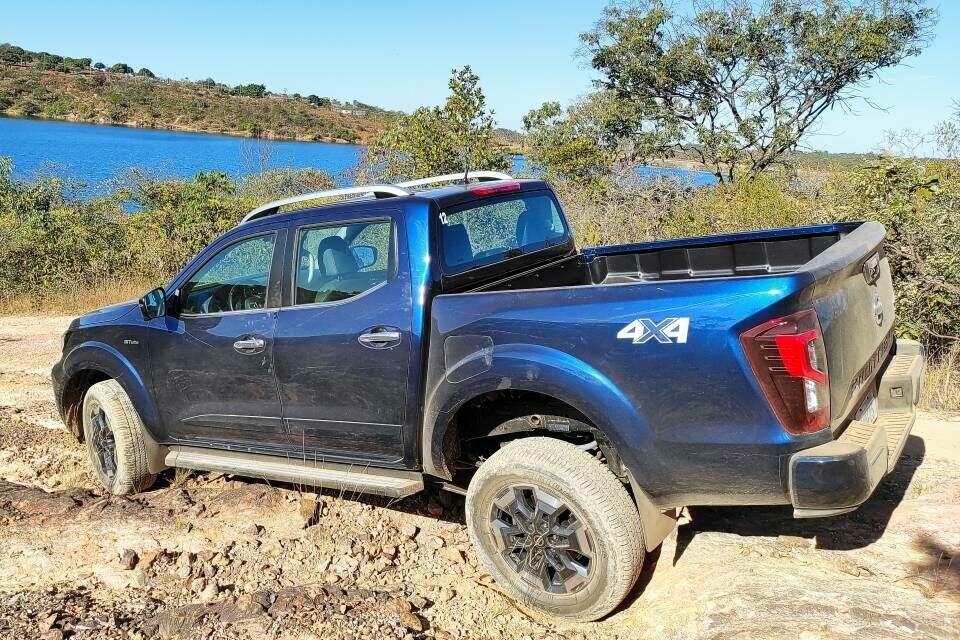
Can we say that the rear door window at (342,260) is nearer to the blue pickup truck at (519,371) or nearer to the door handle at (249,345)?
the blue pickup truck at (519,371)

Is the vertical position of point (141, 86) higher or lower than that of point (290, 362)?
higher

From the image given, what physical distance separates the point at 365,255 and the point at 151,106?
94426mm

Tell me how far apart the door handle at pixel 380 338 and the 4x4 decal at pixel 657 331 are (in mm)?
1147

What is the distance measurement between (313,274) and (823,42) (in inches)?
671

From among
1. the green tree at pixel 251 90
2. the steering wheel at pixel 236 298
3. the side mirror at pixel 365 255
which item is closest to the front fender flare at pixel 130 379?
the steering wheel at pixel 236 298

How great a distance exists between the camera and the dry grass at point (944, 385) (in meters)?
5.59

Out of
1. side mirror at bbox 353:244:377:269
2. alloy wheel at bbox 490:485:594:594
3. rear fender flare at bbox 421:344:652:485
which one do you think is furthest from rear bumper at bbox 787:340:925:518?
side mirror at bbox 353:244:377:269

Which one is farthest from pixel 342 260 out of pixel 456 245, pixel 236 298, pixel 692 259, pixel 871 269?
pixel 871 269

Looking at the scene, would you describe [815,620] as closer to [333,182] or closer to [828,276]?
[828,276]

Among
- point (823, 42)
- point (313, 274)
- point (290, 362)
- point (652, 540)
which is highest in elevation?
point (823, 42)

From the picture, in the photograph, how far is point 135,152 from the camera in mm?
55938

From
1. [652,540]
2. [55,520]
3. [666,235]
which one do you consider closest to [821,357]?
[652,540]

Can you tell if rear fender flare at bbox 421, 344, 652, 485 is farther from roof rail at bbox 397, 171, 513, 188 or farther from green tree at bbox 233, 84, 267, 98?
green tree at bbox 233, 84, 267, 98

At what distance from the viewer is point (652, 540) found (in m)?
3.14
